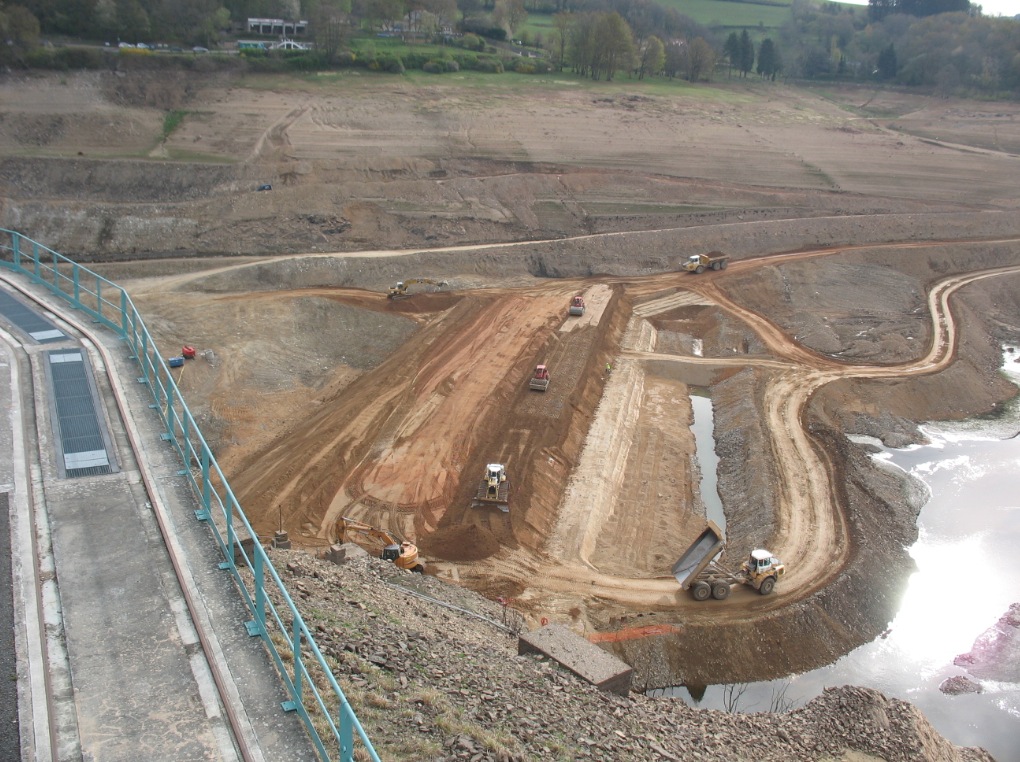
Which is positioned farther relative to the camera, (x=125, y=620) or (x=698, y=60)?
(x=698, y=60)

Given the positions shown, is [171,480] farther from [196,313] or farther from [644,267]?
[644,267]

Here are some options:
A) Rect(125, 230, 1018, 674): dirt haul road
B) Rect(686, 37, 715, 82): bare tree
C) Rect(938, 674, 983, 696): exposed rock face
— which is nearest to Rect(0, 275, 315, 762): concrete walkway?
Rect(125, 230, 1018, 674): dirt haul road

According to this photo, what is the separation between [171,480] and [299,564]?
11.7 feet

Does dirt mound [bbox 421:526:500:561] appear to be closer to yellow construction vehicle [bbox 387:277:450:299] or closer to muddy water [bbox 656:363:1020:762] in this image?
muddy water [bbox 656:363:1020:762]

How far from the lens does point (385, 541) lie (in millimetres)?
25672

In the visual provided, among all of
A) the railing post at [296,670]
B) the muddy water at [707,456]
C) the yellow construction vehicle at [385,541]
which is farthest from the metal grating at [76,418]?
the muddy water at [707,456]

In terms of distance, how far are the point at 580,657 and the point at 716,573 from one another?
9.18 m

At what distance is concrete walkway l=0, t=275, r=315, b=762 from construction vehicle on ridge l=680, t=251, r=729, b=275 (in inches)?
1611

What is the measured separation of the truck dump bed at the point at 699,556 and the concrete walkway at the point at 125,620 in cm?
1517

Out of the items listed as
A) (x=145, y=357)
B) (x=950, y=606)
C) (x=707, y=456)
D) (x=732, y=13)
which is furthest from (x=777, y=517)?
(x=732, y=13)

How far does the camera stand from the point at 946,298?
5262 centimetres

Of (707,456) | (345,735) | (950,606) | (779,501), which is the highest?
(345,735)

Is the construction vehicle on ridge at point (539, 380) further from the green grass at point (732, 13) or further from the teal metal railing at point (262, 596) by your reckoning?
the green grass at point (732, 13)

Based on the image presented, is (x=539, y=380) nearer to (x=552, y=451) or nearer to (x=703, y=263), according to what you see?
(x=552, y=451)
